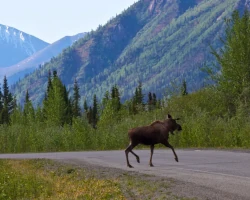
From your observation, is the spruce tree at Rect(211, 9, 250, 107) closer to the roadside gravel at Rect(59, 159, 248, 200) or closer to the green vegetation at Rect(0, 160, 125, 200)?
the green vegetation at Rect(0, 160, 125, 200)

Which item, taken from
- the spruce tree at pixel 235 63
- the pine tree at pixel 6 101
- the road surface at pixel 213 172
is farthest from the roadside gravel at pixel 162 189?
the pine tree at pixel 6 101

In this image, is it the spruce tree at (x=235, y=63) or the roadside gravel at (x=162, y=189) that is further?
the spruce tree at (x=235, y=63)

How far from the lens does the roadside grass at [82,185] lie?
33.4 ft

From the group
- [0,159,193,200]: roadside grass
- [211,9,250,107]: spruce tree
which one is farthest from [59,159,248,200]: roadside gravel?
[211,9,250,107]: spruce tree

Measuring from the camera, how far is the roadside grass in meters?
10.2

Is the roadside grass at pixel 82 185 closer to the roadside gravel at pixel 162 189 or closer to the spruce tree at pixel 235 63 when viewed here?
the roadside gravel at pixel 162 189

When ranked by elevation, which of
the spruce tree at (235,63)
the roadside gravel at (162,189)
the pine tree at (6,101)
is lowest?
the roadside gravel at (162,189)

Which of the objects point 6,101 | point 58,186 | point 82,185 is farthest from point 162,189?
point 6,101

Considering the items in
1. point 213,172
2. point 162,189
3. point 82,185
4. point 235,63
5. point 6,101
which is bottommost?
point 162,189

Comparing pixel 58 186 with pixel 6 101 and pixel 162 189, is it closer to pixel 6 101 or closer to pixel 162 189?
pixel 162 189

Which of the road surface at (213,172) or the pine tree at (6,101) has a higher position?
the pine tree at (6,101)

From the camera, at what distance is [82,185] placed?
12141 millimetres

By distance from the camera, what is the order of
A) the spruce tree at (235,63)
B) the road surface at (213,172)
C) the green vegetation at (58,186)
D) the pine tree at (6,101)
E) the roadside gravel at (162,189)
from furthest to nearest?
the pine tree at (6,101), the spruce tree at (235,63), the green vegetation at (58,186), the road surface at (213,172), the roadside gravel at (162,189)

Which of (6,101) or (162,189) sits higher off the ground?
(6,101)
